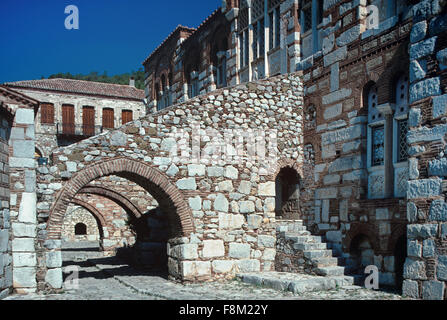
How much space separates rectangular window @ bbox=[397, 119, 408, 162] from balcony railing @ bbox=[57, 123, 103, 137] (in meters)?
24.5

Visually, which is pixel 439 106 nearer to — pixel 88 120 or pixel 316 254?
pixel 316 254

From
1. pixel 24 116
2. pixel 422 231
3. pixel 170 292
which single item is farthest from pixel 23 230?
pixel 422 231

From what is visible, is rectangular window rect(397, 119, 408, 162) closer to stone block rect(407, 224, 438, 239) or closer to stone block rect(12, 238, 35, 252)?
stone block rect(407, 224, 438, 239)

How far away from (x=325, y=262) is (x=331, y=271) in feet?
0.95

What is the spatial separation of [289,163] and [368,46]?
10.1 ft

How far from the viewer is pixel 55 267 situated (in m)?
8.78

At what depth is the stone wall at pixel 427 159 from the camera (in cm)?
724

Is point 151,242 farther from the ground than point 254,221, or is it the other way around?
point 254,221

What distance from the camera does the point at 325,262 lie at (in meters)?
9.61

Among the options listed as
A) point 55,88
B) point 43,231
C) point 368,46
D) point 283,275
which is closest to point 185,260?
point 283,275

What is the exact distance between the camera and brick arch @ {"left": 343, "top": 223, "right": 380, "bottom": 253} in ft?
29.8

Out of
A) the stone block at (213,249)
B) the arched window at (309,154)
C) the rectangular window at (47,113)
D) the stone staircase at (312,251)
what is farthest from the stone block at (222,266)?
the rectangular window at (47,113)

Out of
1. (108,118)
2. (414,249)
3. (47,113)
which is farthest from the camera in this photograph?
(108,118)

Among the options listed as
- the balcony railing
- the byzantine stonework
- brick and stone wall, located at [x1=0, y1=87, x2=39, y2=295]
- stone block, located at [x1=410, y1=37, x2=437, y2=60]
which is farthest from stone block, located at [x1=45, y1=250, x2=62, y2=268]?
the balcony railing
